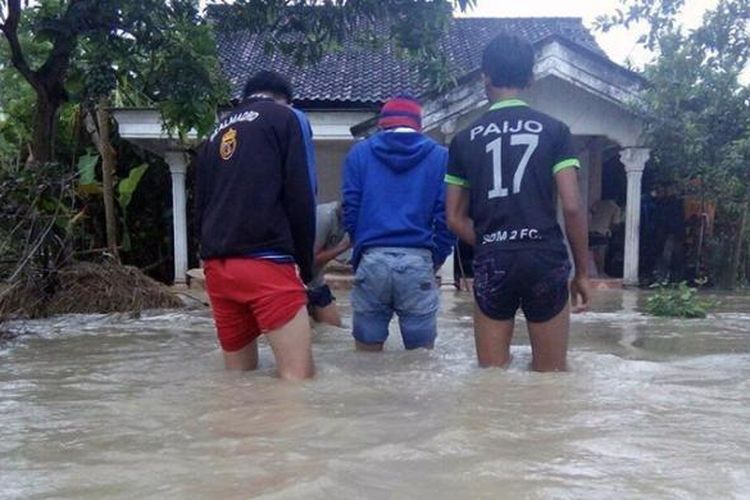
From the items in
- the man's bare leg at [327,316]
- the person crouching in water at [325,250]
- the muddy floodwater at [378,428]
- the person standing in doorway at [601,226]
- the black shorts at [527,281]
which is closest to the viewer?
the muddy floodwater at [378,428]

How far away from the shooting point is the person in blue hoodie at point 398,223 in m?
4.42

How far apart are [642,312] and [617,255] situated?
6.00 m

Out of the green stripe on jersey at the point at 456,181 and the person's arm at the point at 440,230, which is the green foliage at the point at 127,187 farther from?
the green stripe on jersey at the point at 456,181

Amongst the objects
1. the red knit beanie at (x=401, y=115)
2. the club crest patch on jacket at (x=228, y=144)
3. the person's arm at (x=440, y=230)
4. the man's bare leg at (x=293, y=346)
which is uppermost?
the red knit beanie at (x=401, y=115)

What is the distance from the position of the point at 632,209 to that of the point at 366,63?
18.6 ft

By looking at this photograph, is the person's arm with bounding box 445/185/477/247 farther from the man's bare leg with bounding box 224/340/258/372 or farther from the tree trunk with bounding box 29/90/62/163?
the tree trunk with bounding box 29/90/62/163

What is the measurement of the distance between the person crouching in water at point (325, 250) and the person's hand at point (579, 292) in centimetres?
151

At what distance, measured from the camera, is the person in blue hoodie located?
174 inches

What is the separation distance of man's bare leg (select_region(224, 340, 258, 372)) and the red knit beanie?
1352mm

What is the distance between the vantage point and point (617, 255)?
14.7 metres

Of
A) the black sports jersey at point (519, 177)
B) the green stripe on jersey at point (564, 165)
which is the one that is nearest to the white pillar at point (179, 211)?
the black sports jersey at point (519, 177)

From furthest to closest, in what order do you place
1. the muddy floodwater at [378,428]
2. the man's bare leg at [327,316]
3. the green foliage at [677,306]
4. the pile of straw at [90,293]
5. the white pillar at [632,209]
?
the white pillar at [632,209] < the green foliage at [677,306] < the pile of straw at [90,293] < the man's bare leg at [327,316] < the muddy floodwater at [378,428]

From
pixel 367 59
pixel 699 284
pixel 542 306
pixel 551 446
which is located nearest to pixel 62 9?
pixel 542 306

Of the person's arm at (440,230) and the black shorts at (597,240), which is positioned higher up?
the person's arm at (440,230)
